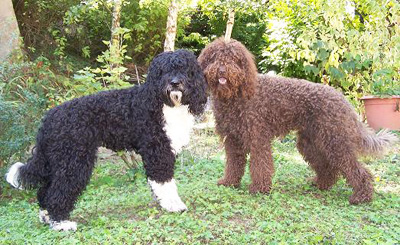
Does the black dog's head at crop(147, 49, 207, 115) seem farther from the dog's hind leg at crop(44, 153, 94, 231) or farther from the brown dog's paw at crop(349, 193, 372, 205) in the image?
the brown dog's paw at crop(349, 193, 372, 205)

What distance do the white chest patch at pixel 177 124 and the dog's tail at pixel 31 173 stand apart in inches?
44.9

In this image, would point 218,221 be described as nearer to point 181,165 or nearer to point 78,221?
point 78,221

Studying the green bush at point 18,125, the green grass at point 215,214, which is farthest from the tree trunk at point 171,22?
the green bush at point 18,125

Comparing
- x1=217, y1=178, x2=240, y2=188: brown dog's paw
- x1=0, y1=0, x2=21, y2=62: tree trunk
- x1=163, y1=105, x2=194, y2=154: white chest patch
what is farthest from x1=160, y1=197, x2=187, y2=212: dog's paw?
x1=0, y1=0, x2=21, y2=62: tree trunk

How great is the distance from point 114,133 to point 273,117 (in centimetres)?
184

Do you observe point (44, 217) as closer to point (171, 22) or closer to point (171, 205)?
point (171, 205)

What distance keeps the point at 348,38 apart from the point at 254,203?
498 cm

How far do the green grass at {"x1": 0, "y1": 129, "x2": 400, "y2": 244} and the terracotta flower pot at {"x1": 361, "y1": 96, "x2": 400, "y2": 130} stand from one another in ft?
7.51

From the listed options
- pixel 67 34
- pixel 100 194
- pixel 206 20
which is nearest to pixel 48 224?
pixel 100 194

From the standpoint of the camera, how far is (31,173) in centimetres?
410

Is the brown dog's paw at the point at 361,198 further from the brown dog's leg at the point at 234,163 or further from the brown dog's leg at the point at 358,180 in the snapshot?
the brown dog's leg at the point at 234,163

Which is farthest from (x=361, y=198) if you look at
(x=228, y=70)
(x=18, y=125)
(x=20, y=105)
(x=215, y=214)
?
(x=20, y=105)

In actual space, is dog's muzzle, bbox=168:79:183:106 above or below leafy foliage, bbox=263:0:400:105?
above

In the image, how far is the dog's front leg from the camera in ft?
13.7
